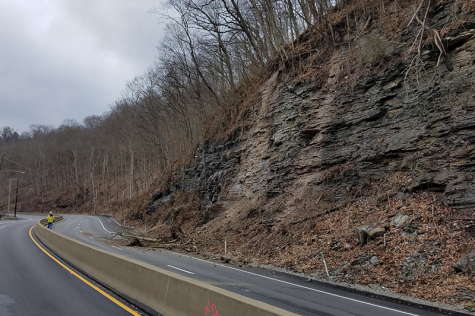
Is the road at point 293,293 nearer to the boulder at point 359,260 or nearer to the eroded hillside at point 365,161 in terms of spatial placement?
the eroded hillside at point 365,161

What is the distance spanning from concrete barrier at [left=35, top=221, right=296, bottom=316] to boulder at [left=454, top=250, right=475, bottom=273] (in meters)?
7.48

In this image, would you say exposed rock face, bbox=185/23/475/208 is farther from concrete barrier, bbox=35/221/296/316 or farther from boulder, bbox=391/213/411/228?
concrete barrier, bbox=35/221/296/316

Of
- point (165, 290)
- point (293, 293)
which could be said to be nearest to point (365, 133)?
point (293, 293)

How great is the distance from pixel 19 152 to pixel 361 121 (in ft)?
353

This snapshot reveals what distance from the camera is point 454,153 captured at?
12.3m

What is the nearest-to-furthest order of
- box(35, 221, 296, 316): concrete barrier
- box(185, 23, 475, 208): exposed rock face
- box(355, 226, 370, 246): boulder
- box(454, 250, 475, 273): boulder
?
box(35, 221, 296, 316): concrete barrier, box(454, 250, 475, 273): boulder, box(355, 226, 370, 246): boulder, box(185, 23, 475, 208): exposed rock face

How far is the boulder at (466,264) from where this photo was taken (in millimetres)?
8622

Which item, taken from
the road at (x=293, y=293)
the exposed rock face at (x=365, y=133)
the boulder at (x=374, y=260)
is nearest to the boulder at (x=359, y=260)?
the boulder at (x=374, y=260)

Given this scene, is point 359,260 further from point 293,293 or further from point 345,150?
point 345,150

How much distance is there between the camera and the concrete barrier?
13.1 ft

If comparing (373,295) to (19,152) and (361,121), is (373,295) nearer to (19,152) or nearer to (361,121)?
(361,121)

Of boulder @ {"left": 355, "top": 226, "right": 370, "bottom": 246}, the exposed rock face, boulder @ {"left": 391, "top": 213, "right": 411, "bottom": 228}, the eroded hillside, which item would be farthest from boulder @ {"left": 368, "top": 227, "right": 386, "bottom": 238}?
the exposed rock face

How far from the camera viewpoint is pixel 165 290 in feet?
Result: 18.4

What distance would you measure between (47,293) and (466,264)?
10.3 metres
